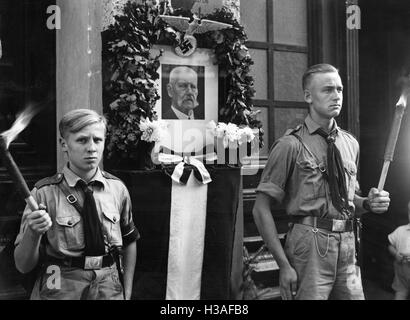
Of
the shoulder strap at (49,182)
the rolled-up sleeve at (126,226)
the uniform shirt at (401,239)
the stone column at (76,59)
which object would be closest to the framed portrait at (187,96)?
the stone column at (76,59)

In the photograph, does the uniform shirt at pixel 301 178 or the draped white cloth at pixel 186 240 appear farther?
the draped white cloth at pixel 186 240

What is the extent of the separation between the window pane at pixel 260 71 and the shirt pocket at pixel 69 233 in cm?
227

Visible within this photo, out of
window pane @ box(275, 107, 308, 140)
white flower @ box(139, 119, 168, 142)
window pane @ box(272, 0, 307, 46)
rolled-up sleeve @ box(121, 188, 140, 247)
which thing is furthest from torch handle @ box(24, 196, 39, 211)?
window pane @ box(272, 0, 307, 46)

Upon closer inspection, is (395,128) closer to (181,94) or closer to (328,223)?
(328,223)

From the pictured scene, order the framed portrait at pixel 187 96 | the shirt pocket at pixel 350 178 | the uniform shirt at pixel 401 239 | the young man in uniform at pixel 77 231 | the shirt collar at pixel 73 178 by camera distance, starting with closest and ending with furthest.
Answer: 1. the young man in uniform at pixel 77 231
2. the shirt collar at pixel 73 178
3. the shirt pocket at pixel 350 178
4. the framed portrait at pixel 187 96
5. the uniform shirt at pixel 401 239

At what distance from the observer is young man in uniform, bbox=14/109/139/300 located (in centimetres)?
274

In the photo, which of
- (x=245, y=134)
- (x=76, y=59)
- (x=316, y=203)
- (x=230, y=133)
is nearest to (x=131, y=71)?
(x=76, y=59)

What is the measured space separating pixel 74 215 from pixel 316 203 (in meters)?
1.41

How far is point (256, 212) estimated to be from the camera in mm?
3191

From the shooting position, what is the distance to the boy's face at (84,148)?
282 cm

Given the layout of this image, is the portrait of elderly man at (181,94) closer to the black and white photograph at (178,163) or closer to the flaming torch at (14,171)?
the black and white photograph at (178,163)

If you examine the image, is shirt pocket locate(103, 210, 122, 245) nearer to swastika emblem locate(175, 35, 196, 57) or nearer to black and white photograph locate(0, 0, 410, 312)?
black and white photograph locate(0, 0, 410, 312)

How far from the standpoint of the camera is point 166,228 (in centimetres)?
361

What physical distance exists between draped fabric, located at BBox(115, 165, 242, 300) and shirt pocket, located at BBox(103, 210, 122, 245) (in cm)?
60
